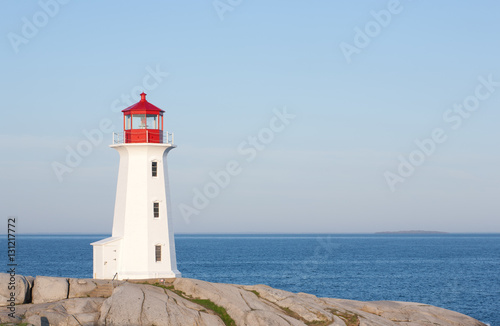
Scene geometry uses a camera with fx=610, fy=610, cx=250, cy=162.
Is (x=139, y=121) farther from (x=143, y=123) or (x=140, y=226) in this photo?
(x=140, y=226)

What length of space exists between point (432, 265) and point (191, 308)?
231ft

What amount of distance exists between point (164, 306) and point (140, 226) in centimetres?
839

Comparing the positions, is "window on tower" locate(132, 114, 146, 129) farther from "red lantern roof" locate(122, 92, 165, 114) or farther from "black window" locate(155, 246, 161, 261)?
"black window" locate(155, 246, 161, 261)

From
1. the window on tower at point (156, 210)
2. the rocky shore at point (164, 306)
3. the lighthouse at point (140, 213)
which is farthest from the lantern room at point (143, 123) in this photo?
the rocky shore at point (164, 306)

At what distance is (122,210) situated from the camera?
35.3 m

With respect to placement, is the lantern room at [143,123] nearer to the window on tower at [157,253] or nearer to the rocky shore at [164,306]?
the window on tower at [157,253]

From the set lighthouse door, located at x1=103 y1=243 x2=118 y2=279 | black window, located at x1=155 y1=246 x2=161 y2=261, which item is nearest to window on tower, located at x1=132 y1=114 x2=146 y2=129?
lighthouse door, located at x1=103 y1=243 x2=118 y2=279

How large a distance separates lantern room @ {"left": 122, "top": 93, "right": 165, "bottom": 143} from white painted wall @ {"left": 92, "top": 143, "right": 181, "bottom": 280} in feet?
1.90

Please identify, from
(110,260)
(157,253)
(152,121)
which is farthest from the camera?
(152,121)

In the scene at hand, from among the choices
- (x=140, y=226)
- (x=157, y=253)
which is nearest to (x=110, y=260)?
(x=140, y=226)

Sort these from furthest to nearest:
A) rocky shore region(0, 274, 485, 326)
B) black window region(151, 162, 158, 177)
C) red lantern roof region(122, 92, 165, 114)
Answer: red lantern roof region(122, 92, 165, 114) → black window region(151, 162, 158, 177) → rocky shore region(0, 274, 485, 326)

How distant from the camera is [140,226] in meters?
34.8

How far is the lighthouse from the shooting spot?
34.6m

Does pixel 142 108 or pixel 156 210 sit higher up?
pixel 142 108
